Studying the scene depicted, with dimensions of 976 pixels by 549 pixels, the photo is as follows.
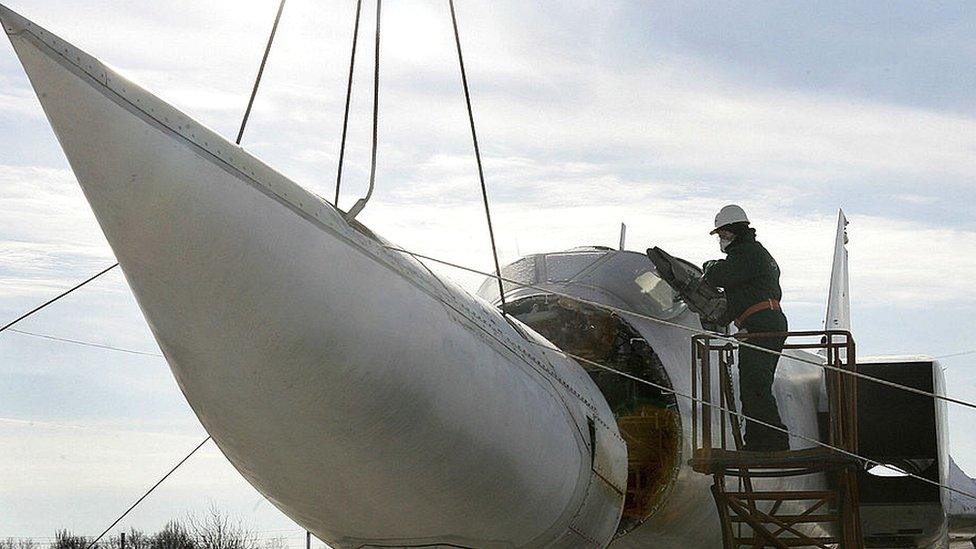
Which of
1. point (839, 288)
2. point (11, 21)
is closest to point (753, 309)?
point (11, 21)

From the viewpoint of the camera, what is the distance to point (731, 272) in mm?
10039

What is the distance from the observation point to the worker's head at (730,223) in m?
10.2

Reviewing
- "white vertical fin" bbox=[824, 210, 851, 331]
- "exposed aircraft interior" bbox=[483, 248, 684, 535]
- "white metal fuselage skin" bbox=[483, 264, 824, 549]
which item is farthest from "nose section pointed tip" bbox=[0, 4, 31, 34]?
"white vertical fin" bbox=[824, 210, 851, 331]

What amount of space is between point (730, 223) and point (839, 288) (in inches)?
414

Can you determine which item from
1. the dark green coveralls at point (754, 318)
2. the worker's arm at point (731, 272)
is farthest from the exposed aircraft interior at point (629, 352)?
the worker's arm at point (731, 272)

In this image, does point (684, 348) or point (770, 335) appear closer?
point (770, 335)

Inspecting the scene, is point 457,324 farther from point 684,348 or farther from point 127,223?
point 684,348

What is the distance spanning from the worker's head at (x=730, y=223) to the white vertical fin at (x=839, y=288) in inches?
377

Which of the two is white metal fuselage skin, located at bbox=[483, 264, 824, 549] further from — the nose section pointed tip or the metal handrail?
the nose section pointed tip

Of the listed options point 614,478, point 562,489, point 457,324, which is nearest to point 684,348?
point 614,478

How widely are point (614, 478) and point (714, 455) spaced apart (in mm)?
1141

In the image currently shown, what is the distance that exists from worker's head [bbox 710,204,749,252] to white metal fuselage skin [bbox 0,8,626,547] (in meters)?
3.22

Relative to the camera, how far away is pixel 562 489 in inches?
303

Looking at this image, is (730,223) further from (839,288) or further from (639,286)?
(839,288)
